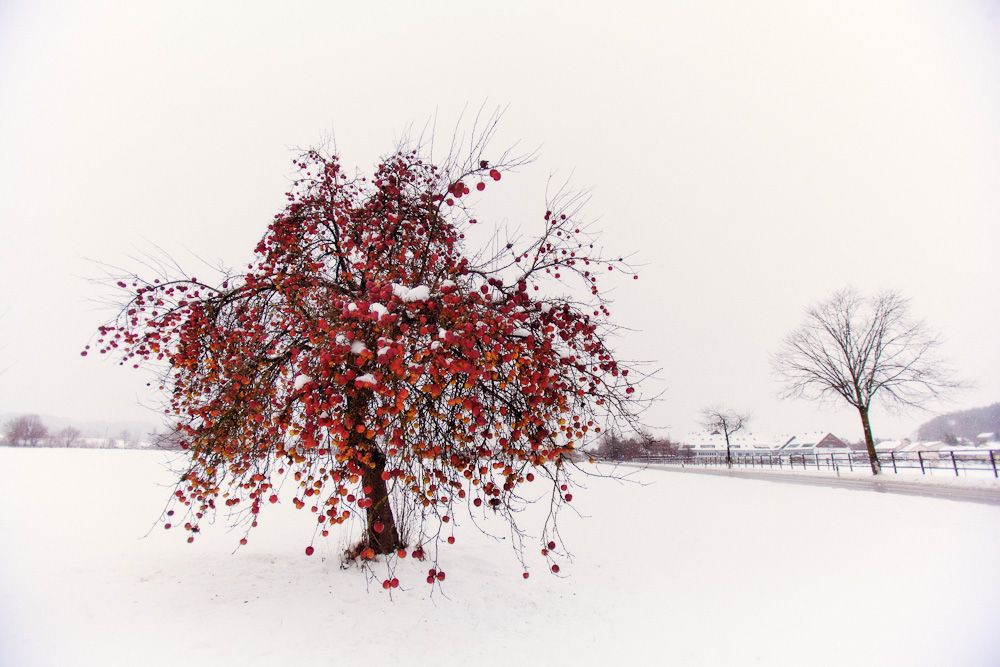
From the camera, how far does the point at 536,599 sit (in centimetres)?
534

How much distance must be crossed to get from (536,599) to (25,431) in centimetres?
7765

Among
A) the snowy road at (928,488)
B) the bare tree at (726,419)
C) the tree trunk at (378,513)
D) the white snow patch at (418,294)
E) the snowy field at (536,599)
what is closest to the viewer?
the white snow patch at (418,294)

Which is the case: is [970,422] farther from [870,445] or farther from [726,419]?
[870,445]

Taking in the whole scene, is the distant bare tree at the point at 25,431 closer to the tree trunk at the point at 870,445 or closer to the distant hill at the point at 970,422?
the tree trunk at the point at 870,445

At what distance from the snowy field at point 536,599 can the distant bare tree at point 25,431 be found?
65446 mm

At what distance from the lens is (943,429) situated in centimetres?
6681

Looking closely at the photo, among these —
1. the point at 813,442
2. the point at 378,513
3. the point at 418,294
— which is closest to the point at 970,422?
the point at 813,442

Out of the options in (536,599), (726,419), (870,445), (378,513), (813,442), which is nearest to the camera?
(536,599)

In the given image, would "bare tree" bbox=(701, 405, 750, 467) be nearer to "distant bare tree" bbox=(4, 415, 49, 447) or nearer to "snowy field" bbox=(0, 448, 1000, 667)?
"snowy field" bbox=(0, 448, 1000, 667)

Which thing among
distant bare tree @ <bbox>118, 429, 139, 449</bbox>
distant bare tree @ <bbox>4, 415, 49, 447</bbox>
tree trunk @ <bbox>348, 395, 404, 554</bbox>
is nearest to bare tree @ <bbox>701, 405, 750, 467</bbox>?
tree trunk @ <bbox>348, 395, 404, 554</bbox>

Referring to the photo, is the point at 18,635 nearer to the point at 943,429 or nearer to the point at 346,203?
the point at 346,203

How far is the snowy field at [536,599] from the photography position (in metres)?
4.05

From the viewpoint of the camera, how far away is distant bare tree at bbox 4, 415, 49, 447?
170 feet

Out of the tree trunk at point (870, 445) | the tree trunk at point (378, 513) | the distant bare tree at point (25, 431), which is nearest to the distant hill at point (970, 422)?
the tree trunk at point (870, 445)
